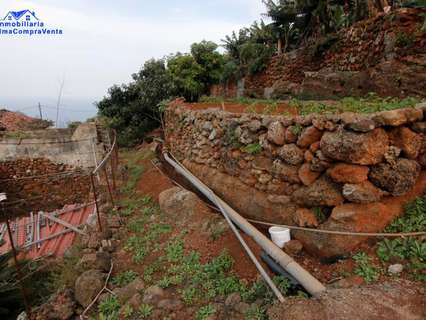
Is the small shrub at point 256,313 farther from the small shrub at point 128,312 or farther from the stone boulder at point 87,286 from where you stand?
the stone boulder at point 87,286

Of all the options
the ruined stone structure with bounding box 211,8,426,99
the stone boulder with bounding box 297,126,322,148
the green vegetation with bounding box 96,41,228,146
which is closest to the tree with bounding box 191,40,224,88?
the green vegetation with bounding box 96,41,228,146

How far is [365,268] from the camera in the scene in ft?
8.02

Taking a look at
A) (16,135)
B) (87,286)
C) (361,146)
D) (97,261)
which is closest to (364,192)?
(361,146)

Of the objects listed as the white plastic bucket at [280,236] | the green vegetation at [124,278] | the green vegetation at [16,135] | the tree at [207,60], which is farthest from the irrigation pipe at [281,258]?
the green vegetation at [16,135]

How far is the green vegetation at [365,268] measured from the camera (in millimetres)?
2354

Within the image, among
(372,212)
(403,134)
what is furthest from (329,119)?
(372,212)

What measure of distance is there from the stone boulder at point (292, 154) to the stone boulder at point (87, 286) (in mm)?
2953

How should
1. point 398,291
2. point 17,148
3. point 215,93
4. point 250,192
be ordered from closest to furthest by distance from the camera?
point 398,291, point 250,192, point 17,148, point 215,93

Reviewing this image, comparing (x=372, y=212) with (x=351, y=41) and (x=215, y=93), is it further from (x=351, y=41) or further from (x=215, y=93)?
(x=215, y=93)

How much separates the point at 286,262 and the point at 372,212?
1044 millimetres

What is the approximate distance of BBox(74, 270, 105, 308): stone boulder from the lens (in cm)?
325

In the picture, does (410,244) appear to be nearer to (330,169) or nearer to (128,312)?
(330,169)

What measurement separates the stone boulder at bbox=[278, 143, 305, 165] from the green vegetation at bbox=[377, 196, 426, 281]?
1.15 m

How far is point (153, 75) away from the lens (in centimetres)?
1120
